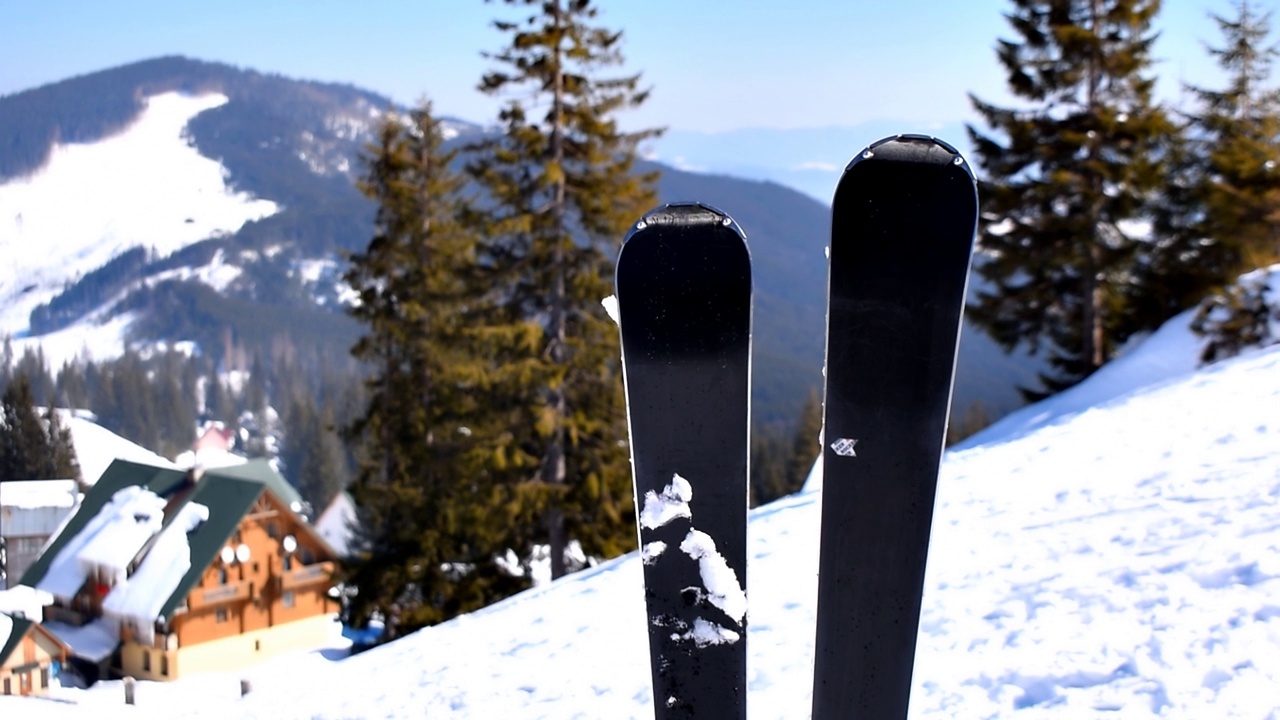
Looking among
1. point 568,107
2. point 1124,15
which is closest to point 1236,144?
point 1124,15

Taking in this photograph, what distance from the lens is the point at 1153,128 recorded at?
13.0 m

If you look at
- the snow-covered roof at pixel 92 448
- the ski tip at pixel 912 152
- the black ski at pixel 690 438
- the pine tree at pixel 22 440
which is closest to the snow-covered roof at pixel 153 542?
the snow-covered roof at pixel 92 448

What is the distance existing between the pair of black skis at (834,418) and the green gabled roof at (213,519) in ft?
58.4

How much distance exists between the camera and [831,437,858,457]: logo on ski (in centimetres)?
242

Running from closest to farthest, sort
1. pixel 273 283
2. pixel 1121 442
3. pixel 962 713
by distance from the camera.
Answer: 1. pixel 962 713
2. pixel 1121 442
3. pixel 273 283

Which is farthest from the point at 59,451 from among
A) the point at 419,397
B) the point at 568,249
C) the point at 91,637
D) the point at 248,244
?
the point at 248,244

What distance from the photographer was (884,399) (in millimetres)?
2383

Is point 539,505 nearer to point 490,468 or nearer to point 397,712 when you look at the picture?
point 490,468

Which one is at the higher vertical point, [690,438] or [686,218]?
[686,218]

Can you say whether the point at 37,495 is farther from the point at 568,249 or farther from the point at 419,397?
the point at 568,249

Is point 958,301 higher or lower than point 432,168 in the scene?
lower

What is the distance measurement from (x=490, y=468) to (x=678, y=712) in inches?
412

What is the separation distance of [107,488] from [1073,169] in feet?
71.7

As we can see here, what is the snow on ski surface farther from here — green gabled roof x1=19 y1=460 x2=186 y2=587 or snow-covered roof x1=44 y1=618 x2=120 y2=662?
green gabled roof x1=19 y1=460 x2=186 y2=587
